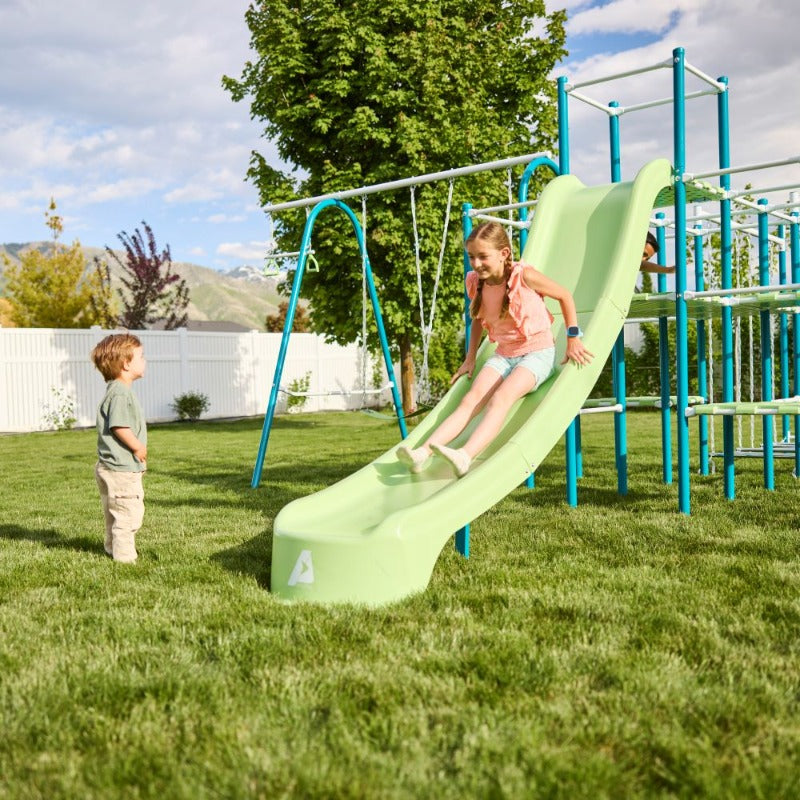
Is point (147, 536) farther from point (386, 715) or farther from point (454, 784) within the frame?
point (454, 784)

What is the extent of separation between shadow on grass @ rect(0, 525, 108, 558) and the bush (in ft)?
45.2

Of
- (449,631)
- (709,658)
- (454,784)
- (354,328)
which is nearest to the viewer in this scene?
(454,784)

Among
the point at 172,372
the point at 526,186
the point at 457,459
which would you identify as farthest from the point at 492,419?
the point at 172,372

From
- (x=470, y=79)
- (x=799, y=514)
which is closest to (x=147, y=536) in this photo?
(x=799, y=514)

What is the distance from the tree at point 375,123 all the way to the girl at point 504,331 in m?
9.14

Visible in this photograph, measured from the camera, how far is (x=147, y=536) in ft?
18.3

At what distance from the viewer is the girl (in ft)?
15.9

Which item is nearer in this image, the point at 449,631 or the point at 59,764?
the point at 59,764

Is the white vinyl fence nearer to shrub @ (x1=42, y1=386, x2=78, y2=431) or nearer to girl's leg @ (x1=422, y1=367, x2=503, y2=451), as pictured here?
shrub @ (x1=42, y1=386, x2=78, y2=431)

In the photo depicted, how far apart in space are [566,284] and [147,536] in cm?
321

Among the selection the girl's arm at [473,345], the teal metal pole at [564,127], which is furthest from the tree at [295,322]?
the girl's arm at [473,345]

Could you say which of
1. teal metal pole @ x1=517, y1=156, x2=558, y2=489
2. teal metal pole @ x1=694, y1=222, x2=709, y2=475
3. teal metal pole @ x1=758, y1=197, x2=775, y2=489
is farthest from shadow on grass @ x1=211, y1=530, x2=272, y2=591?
teal metal pole @ x1=758, y1=197, x2=775, y2=489

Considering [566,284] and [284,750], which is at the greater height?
[566,284]

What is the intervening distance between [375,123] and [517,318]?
437 inches
